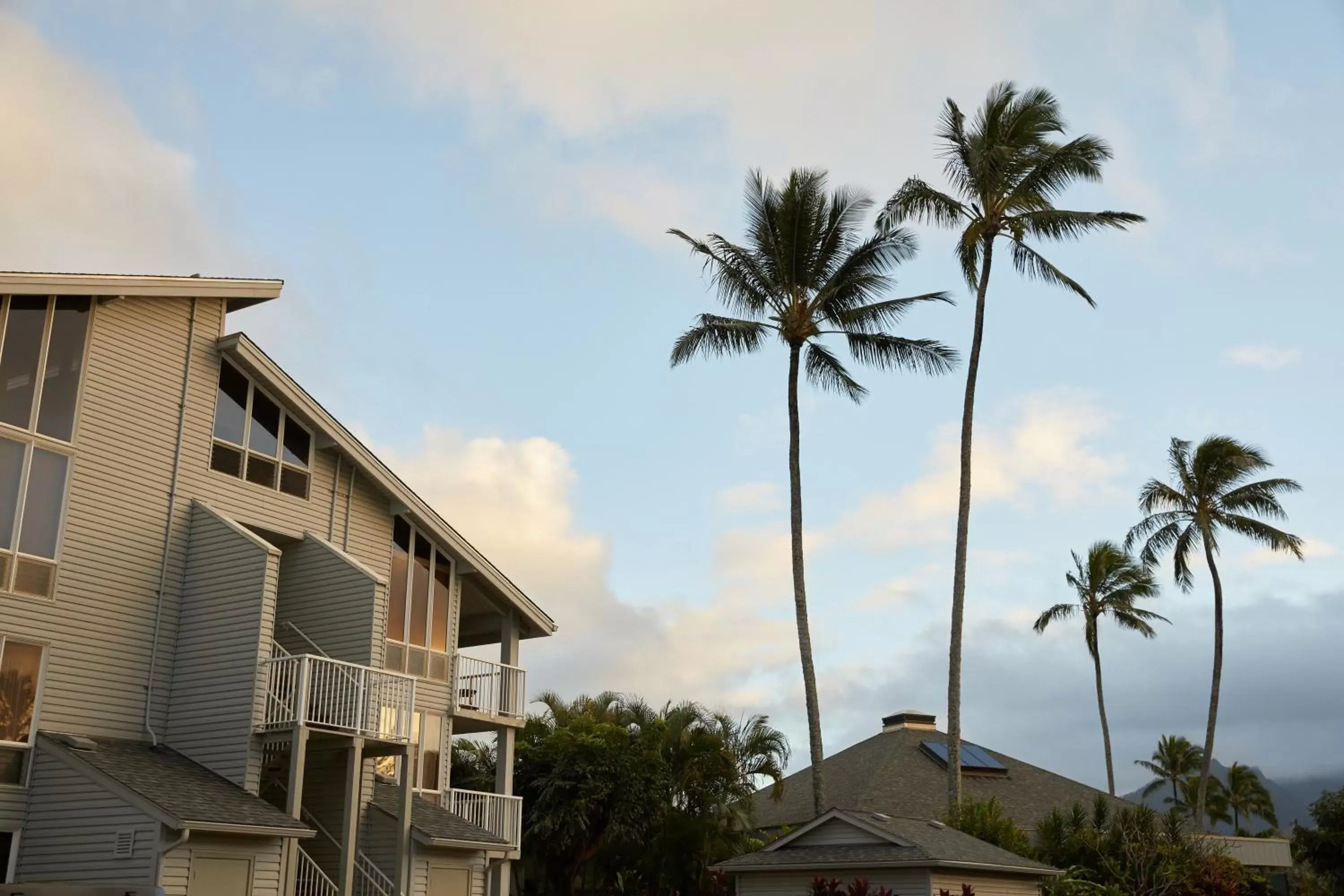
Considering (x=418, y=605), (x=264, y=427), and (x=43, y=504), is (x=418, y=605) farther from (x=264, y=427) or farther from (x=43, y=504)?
(x=43, y=504)

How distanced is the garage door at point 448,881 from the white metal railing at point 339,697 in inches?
119

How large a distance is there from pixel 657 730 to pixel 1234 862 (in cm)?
1622

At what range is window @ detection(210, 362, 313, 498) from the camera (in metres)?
22.8

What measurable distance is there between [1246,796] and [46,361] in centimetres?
8775

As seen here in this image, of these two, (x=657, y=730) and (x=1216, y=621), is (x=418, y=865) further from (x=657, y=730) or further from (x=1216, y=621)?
(x=1216, y=621)

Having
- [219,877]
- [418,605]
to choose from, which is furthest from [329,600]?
[219,877]

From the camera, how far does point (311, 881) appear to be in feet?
68.8

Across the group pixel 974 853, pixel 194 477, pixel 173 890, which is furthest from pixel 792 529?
pixel 173 890

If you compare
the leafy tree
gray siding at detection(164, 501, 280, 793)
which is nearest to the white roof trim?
gray siding at detection(164, 501, 280, 793)

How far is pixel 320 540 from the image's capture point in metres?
23.7


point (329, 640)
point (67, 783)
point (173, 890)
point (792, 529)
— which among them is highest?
point (792, 529)

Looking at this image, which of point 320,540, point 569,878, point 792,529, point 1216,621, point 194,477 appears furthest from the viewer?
point 1216,621

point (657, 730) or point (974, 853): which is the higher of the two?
point (657, 730)

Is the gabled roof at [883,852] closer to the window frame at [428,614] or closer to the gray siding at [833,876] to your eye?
the gray siding at [833,876]
